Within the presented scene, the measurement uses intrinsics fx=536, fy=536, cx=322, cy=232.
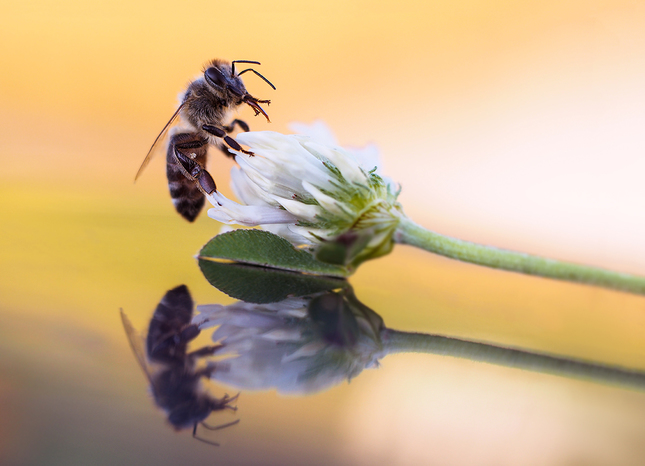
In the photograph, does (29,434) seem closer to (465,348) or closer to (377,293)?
(465,348)

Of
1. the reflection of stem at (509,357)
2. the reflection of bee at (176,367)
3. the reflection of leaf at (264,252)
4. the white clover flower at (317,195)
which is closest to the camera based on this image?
the reflection of bee at (176,367)

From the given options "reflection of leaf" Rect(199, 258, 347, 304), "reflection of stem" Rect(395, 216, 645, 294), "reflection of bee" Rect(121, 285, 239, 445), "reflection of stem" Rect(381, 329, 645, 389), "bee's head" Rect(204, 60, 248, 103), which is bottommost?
"reflection of bee" Rect(121, 285, 239, 445)

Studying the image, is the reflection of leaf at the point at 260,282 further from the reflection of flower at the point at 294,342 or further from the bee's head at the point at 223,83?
the bee's head at the point at 223,83

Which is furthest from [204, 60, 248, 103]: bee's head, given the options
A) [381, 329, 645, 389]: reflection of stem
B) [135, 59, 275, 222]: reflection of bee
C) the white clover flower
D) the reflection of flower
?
[381, 329, 645, 389]: reflection of stem

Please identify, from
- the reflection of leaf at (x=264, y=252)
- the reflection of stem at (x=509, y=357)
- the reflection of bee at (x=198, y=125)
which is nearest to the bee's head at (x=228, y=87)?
the reflection of bee at (x=198, y=125)

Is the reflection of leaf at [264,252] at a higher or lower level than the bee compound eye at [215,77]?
lower

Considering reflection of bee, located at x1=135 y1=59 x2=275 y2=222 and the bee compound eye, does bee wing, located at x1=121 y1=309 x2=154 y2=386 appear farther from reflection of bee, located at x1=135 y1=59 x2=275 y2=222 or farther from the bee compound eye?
the bee compound eye

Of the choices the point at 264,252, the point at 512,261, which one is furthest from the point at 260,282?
the point at 512,261
